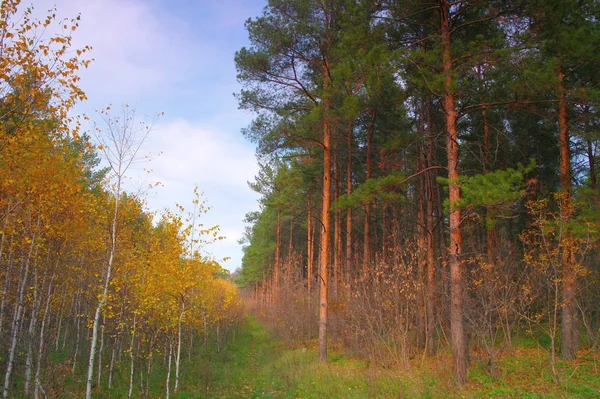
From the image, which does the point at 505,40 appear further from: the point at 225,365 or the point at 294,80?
the point at 225,365

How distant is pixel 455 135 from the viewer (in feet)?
30.2

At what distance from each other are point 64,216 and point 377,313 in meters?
8.95

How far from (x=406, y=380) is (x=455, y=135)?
18.6 feet

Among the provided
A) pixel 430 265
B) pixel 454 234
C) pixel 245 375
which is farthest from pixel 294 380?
pixel 454 234

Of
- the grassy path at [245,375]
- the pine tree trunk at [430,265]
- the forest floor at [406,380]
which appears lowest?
the grassy path at [245,375]

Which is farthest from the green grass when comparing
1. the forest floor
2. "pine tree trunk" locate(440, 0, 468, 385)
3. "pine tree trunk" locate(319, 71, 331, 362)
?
"pine tree trunk" locate(319, 71, 331, 362)

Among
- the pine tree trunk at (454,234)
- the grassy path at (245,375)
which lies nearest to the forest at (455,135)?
the pine tree trunk at (454,234)

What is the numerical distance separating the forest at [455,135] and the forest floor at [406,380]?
0.30 metres

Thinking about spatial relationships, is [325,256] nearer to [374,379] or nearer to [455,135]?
[374,379]

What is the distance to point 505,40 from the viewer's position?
8617 millimetres

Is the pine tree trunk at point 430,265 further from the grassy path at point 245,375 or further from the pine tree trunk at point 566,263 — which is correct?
the grassy path at point 245,375

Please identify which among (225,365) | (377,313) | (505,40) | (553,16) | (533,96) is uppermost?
(553,16)

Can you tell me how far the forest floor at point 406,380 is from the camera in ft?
25.9

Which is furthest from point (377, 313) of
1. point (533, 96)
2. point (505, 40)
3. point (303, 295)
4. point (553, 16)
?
point (303, 295)
